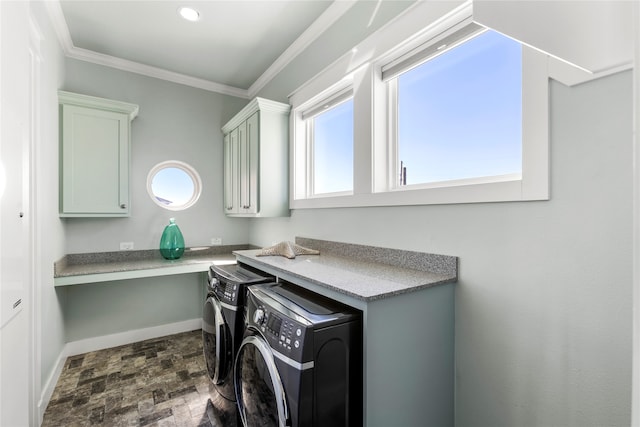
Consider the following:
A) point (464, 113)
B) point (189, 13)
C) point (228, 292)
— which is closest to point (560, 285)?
point (464, 113)

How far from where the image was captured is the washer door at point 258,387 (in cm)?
110

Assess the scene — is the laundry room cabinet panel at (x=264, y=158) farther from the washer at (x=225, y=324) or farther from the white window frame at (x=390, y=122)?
the washer at (x=225, y=324)

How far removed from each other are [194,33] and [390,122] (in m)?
1.88

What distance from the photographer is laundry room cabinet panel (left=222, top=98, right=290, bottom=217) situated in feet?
8.63

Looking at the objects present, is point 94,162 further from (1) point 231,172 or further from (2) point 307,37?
(2) point 307,37

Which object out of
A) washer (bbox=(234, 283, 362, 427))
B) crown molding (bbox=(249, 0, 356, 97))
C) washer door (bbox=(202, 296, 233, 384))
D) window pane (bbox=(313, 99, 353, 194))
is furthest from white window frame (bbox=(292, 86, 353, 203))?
washer (bbox=(234, 283, 362, 427))

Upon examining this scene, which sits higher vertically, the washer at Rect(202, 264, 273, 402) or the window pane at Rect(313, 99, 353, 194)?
the window pane at Rect(313, 99, 353, 194)

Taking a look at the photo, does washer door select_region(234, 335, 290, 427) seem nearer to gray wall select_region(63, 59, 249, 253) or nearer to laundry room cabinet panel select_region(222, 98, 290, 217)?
laundry room cabinet panel select_region(222, 98, 290, 217)

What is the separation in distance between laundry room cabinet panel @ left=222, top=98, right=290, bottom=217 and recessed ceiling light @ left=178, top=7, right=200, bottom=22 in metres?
0.73

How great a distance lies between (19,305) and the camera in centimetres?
111

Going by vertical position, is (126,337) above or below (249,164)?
below

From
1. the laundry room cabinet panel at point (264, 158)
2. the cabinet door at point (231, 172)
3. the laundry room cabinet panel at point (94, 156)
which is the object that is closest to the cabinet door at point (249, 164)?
the laundry room cabinet panel at point (264, 158)

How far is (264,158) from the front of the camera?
2.64 m

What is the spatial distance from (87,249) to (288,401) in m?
2.74
